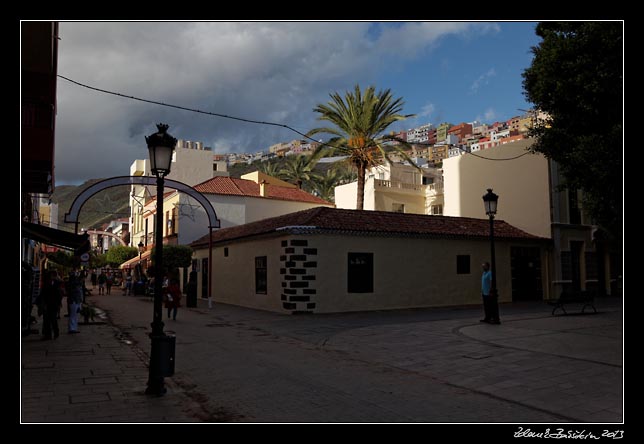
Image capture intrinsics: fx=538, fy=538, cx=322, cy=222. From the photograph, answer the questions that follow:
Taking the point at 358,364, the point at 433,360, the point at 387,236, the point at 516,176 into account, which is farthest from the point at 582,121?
the point at 516,176

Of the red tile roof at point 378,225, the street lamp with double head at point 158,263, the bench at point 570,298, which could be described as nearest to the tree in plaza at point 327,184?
the red tile roof at point 378,225

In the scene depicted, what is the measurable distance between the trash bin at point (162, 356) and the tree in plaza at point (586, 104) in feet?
26.9

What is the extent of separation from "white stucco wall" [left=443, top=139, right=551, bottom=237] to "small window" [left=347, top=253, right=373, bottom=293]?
10.9m

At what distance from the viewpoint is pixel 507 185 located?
28.0 metres

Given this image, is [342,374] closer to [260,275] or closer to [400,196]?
[260,275]

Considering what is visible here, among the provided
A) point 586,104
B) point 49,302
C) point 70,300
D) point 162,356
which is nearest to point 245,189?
point 70,300

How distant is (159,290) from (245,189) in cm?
3194

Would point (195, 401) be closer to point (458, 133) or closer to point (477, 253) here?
point (477, 253)

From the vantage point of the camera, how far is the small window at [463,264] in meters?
22.8

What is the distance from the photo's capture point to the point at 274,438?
535 cm

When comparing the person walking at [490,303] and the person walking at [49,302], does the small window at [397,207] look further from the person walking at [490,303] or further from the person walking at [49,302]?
the person walking at [49,302]
